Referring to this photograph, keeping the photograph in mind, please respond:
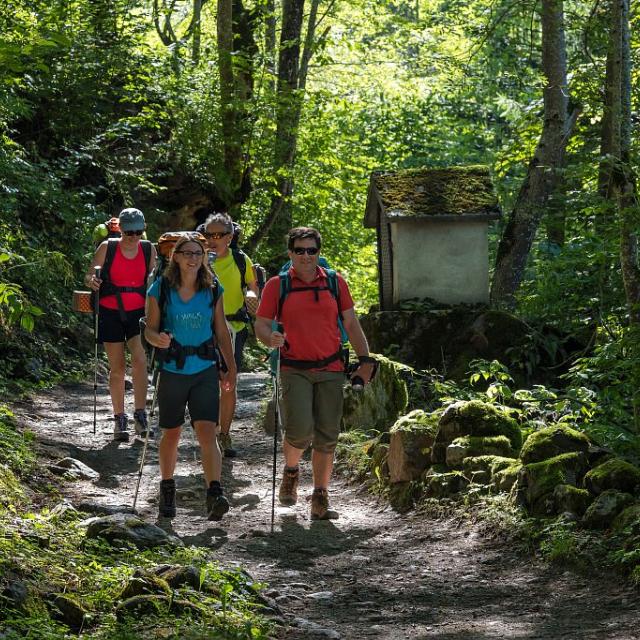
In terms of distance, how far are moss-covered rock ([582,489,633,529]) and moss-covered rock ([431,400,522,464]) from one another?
186 centimetres

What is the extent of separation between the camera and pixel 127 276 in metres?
10.3

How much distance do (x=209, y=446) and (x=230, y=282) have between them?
7.69 ft

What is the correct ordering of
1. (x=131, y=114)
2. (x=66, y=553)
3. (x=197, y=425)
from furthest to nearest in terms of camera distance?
(x=131, y=114)
(x=197, y=425)
(x=66, y=553)

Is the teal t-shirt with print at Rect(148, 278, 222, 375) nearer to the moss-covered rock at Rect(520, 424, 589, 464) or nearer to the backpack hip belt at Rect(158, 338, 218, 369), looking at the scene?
the backpack hip belt at Rect(158, 338, 218, 369)

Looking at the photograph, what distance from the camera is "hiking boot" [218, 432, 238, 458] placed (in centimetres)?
1030

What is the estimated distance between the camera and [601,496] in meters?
6.68

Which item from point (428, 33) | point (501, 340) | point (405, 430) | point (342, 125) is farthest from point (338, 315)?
point (428, 33)

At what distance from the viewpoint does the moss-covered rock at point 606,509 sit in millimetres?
6543

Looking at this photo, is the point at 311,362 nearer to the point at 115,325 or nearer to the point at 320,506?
the point at 320,506

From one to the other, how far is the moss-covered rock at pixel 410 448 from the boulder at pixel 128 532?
2.65 meters

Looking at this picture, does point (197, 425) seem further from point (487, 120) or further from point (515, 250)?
point (487, 120)

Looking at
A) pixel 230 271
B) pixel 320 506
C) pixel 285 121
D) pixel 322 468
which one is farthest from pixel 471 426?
pixel 285 121

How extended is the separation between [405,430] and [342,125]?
24338 mm

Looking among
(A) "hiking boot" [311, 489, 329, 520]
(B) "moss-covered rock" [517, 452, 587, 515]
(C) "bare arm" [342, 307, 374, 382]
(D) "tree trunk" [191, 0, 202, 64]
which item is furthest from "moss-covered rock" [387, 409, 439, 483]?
(D) "tree trunk" [191, 0, 202, 64]
